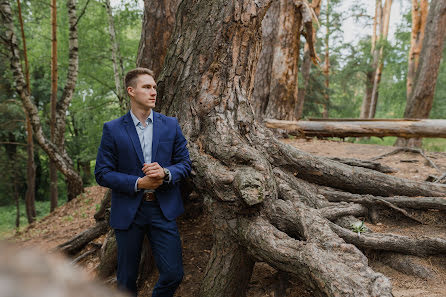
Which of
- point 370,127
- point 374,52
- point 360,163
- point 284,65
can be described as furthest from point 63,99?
point 374,52

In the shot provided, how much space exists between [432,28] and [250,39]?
8.56m

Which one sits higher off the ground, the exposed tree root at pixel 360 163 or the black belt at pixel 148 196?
the exposed tree root at pixel 360 163

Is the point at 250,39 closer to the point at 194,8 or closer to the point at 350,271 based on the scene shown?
the point at 194,8

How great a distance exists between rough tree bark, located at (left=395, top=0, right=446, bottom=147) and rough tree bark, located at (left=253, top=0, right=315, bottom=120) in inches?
151

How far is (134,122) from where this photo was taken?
2.99 m

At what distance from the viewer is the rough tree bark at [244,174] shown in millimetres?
2493

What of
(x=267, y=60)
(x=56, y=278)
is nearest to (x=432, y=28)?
(x=267, y=60)

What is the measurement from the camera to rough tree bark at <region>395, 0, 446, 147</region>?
9078 millimetres

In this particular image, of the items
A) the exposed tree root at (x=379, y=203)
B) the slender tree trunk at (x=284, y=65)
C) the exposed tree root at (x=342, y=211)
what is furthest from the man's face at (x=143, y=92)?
the slender tree trunk at (x=284, y=65)

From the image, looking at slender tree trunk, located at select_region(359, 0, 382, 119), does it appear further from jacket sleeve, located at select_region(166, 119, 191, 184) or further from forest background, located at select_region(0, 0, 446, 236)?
jacket sleeve, located at select_region(166, 119, 191, 184)

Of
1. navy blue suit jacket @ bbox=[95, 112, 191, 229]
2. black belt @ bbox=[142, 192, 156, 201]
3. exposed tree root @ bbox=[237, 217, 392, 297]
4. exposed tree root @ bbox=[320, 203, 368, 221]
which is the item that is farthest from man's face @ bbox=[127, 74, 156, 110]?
exposed tree root @ bbox=[320, 203, 368, 221]

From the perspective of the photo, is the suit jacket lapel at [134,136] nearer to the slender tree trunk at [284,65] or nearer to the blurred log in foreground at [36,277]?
the blurred log in foreground at [36,277]

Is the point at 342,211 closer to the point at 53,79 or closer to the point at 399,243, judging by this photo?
the point at 399,243

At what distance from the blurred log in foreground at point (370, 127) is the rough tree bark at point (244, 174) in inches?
79.3
